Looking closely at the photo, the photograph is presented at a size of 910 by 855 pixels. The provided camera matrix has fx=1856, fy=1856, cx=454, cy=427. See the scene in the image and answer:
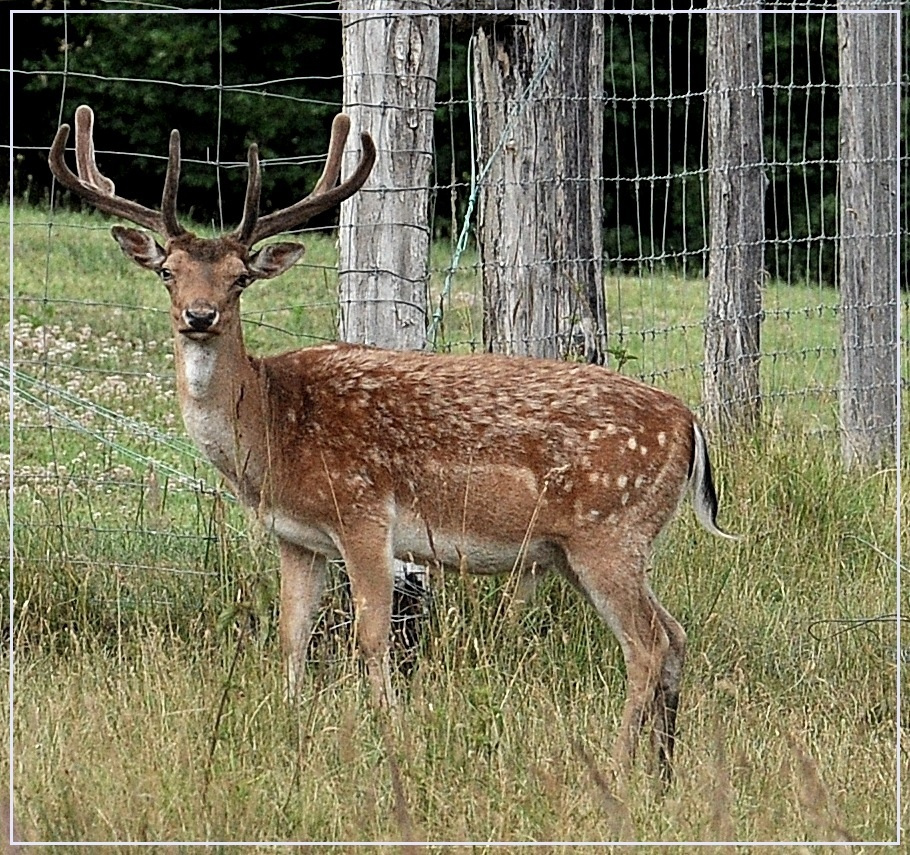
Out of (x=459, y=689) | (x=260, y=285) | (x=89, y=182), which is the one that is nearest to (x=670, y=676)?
(x=459, y=689)

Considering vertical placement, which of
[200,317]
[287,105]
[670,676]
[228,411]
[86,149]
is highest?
[287,105]

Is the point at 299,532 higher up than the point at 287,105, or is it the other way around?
the point at 287,105

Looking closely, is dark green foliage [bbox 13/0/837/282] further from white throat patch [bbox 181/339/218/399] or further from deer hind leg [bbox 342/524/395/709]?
deer hind leg [bbox 342/524/395/709]

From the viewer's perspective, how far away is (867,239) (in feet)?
26.9

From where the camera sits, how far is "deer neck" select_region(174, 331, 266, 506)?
17.8ft

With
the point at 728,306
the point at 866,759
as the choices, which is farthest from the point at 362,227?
the point at 728,306

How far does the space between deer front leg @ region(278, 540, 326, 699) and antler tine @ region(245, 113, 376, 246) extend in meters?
0.96

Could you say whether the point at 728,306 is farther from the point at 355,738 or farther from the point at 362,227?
the point at 355,738

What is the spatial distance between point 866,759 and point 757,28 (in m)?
4.29

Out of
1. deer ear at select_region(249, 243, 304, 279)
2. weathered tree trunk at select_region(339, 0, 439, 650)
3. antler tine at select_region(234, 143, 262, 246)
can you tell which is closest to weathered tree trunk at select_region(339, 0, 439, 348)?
weathered tree trunk at select_region(339, 0, 439, 650)

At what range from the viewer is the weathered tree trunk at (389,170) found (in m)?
5.77

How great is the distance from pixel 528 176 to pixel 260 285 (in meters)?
6.60

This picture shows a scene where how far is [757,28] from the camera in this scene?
8.15 m

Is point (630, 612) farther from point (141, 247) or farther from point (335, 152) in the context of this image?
point (141, 247)
